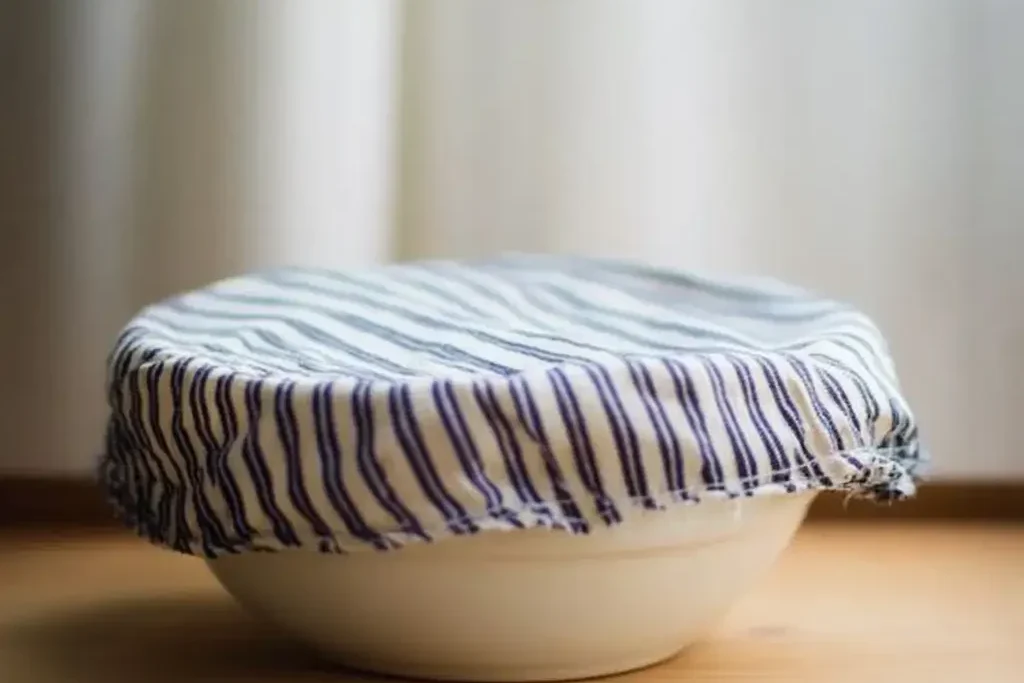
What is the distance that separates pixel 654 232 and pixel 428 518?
43cm

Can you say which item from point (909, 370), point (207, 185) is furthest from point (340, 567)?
→ point (909, 370)

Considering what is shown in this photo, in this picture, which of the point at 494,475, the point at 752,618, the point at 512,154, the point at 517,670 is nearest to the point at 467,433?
the point at 494,475

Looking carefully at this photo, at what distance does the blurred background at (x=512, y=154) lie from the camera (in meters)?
0.88

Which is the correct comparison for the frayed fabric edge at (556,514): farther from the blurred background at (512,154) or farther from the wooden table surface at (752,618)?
the blurred background at (512,154)

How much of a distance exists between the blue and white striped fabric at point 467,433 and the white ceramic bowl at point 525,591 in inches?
0.8

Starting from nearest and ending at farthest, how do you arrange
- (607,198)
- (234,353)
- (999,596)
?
(234,353) < (999,596) < (607,198)

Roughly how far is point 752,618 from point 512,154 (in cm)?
34

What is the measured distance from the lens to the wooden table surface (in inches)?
26.1

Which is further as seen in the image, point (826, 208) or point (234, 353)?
point (826, 208)

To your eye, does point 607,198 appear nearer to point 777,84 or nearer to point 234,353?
point 777,84

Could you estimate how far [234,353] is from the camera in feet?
2.10

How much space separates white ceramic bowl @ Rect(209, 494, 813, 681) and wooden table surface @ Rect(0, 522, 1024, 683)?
0.05 meters

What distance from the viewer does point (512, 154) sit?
910 mm

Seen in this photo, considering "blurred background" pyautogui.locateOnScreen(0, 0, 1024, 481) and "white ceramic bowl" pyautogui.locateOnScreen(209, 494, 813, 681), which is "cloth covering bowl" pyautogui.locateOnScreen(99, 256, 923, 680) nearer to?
"white ceramic bowl" pyautogui.locateOnScreen(209, 494, 813, 681)
